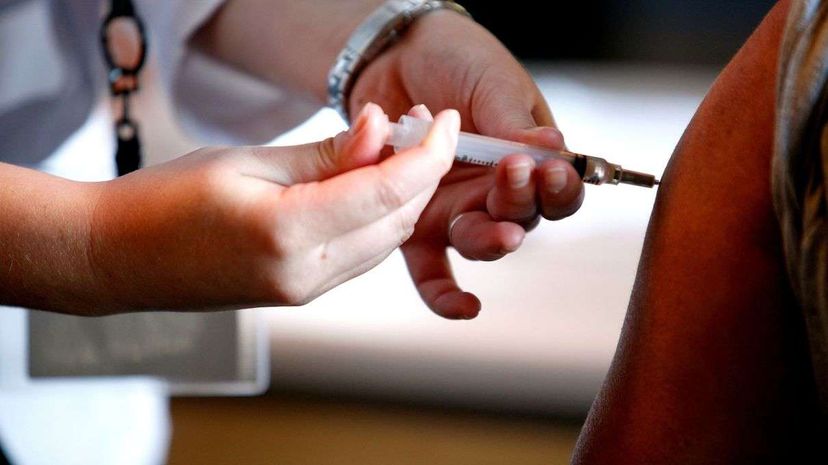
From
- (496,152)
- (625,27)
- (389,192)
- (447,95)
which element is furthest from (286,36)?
(625,27)

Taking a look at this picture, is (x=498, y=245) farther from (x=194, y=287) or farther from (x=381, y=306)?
(x=381, y=306)

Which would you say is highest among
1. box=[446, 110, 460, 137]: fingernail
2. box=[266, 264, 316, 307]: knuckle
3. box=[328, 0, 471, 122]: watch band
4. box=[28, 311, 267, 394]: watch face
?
box=[328, 0, 471, 122]: watch band

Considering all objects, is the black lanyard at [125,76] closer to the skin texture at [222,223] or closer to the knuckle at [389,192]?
the skin texture at [222,223]

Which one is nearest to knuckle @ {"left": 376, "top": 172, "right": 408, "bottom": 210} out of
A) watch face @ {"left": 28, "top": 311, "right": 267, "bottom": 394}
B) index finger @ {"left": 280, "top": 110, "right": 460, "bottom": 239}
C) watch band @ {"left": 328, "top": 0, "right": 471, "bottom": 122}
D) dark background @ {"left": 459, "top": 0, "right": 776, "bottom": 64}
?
index finger @ {"left": 280, "top": 110, "right": 460, "bottom": 239}

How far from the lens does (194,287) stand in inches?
20.0

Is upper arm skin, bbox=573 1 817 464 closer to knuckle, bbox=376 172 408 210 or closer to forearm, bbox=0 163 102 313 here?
knuckle, bbox=376 172 408 210

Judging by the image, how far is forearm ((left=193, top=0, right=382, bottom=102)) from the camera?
2.96 ft

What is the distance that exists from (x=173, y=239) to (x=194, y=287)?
0.03m

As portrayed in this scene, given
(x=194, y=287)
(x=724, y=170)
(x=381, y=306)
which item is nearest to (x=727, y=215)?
(x=724, y=170)

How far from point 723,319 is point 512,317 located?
1.23 metres

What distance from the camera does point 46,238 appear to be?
0.53 m

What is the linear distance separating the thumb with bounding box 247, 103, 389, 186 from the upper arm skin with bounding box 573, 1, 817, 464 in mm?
182

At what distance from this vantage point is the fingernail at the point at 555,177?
59 centimetres

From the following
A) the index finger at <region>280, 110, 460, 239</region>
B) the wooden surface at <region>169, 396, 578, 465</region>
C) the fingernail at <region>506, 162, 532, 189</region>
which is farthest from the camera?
the wooden surface at <region>169, 396, 578, 465</region>
